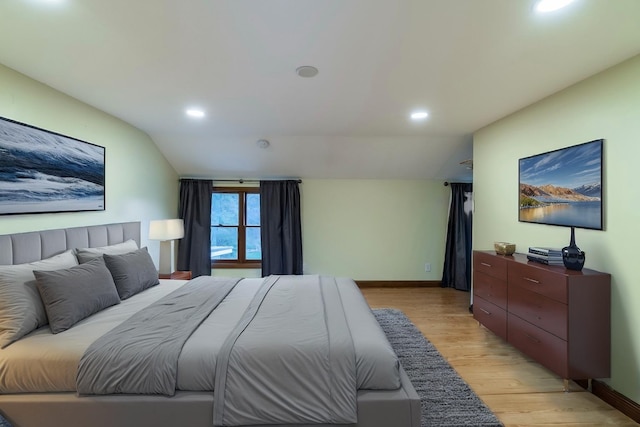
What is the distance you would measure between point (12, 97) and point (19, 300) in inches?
58.0

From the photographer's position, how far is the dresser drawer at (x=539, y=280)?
215 cm

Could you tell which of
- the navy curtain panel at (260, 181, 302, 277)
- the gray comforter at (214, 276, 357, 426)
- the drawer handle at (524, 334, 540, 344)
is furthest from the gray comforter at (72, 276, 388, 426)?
the navy curtain panel at (260, 181, 302, 277)

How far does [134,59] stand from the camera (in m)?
1.98

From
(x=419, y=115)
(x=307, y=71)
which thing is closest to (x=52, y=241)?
(x=307, y=71)

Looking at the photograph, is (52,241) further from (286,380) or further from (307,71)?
(307,71)

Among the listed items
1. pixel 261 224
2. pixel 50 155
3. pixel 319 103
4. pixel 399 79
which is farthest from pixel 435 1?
pixel 261 224

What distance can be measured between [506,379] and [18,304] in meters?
3.38

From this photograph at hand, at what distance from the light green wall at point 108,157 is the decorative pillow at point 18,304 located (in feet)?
1.51

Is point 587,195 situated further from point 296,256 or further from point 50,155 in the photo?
point 50,155

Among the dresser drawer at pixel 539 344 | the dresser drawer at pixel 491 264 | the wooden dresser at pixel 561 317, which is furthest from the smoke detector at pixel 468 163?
the dresser drawer at pixel 539 344

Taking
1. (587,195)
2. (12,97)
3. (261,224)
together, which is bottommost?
(261,224)

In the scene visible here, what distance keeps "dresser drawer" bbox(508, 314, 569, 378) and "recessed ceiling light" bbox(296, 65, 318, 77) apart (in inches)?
103

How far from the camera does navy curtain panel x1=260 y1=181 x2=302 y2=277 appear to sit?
4.91m

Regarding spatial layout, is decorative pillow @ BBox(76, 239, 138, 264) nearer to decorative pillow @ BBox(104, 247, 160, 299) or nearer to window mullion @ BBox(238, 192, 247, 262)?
decorative pillow @ BBox(104, 247, 160, 299)
